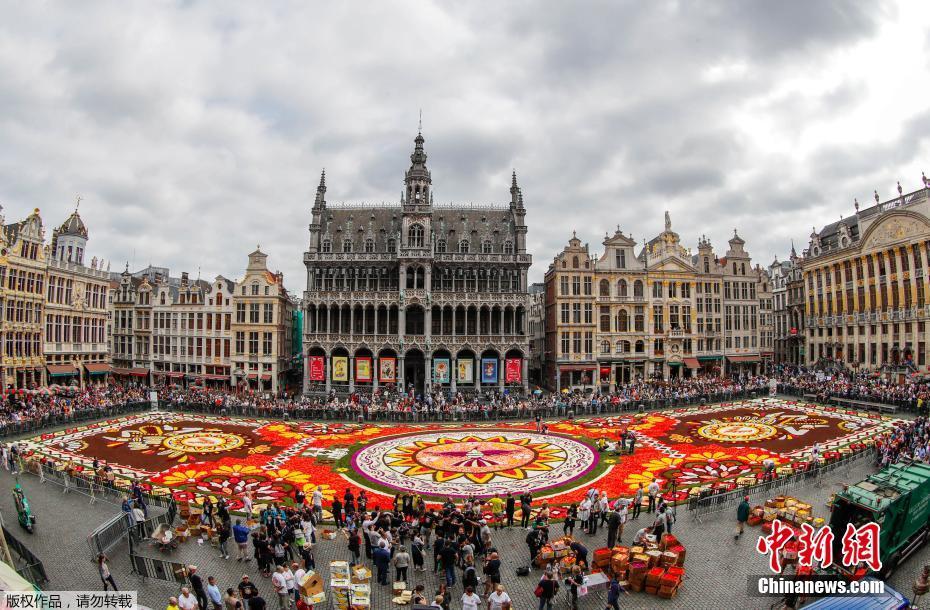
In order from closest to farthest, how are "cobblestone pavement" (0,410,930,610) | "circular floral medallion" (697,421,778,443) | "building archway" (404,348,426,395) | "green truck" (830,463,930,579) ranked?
"cobblestone pavement" (0,410,930,610)
"green truck" (830,463,930,579)
"circular floral medallion" (697,421,778,443)
"building archway" (404,348,426,395)

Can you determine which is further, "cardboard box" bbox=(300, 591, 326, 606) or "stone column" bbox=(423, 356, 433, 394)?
"stone column" bbox=(423, 356, 433, 394)

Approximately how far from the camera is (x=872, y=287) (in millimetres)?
57344

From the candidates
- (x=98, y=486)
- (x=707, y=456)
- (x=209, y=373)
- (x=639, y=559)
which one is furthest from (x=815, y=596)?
(x=209, y=373)

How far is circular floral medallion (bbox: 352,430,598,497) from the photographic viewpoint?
1062 inches

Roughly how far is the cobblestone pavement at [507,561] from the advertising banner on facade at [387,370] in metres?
36.4

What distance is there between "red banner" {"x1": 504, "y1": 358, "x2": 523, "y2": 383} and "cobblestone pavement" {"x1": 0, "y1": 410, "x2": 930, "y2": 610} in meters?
37.2

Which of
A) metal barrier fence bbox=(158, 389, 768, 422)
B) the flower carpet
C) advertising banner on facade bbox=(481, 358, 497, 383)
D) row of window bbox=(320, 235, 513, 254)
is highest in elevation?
row of window bbox=(320, 235, 513, 254)

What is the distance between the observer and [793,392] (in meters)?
50.2

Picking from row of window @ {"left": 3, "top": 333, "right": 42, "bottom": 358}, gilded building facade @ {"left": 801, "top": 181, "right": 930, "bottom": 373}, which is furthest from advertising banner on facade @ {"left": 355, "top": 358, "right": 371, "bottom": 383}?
gilded building facade @ {"left": 801, "top": 181, "right": 930, "bottom": 373}

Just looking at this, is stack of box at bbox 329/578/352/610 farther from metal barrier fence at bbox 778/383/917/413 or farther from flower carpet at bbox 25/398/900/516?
metal barrier fence at bbox 778/383/917/413

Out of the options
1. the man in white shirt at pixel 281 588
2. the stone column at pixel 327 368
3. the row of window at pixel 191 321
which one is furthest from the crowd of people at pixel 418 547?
the row of window at pixel 191 321

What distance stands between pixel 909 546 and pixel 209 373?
63817 millimetres

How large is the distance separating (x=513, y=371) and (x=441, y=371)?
7.84 metres

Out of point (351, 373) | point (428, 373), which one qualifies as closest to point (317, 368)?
point (351, 373)
